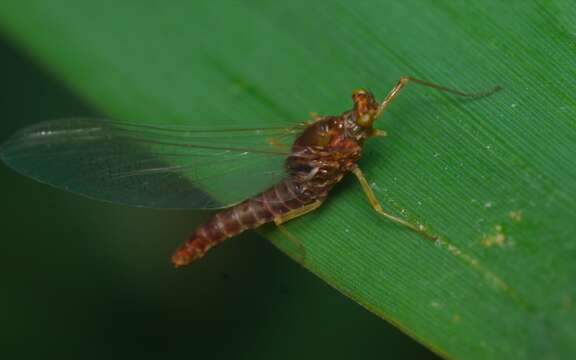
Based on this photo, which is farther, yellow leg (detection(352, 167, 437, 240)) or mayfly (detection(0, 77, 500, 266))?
mayfly (detection(0, 77, 500, 266))

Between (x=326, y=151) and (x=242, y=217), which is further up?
(x=326, y=151)

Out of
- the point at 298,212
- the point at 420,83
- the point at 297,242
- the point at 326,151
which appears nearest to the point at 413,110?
the point at 420,83

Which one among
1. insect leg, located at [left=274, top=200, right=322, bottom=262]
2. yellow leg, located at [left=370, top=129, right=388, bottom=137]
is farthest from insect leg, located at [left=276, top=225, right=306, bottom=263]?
yellow leg, located at [left=370, top=129, right=388, bottom=137]

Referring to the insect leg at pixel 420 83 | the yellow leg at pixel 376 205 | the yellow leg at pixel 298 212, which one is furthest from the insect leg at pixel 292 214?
the insect leg at pixel 420 83

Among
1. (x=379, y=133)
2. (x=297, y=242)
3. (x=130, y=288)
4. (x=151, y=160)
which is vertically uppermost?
(x=379, y=133)

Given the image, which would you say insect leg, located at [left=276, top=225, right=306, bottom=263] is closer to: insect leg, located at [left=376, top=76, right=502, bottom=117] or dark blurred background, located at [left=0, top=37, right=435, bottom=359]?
dark blurred background, located at [left=0, top=37, right=435, bottom=359]

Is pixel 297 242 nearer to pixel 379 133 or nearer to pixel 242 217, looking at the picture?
pixel 242 217

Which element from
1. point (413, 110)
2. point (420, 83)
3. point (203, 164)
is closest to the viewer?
point (420, 83)
